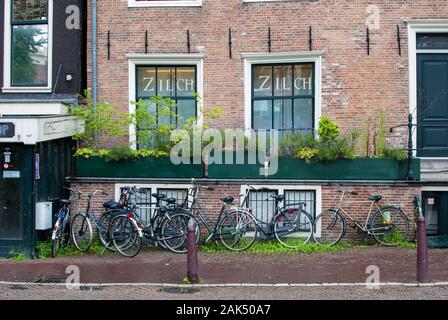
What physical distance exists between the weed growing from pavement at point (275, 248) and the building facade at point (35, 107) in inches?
133

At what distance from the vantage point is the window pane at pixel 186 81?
1370cm

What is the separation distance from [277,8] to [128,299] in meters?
8.12

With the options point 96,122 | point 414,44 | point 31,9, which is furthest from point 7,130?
point 414,44

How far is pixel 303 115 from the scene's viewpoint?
13.5m

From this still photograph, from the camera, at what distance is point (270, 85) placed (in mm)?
13570

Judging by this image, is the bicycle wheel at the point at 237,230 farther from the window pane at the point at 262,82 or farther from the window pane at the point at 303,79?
the window pane at the point at 303,79

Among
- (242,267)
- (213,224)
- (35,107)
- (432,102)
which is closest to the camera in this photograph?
(242,267)

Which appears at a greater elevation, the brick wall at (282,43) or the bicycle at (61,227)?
the brick wall at (282,43)

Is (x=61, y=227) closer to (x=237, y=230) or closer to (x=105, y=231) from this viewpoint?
(x=105, y=231)

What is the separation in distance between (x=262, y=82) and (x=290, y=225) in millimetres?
3882

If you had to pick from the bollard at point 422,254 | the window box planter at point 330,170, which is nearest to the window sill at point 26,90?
the window box planter at point 330,170

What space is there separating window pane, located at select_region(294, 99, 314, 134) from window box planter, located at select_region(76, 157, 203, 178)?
2876 mm

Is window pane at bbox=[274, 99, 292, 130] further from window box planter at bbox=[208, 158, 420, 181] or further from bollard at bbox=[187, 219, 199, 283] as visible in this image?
bollard at bbox=[187, 219, 199, 283]

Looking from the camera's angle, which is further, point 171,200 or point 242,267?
point 171,200
